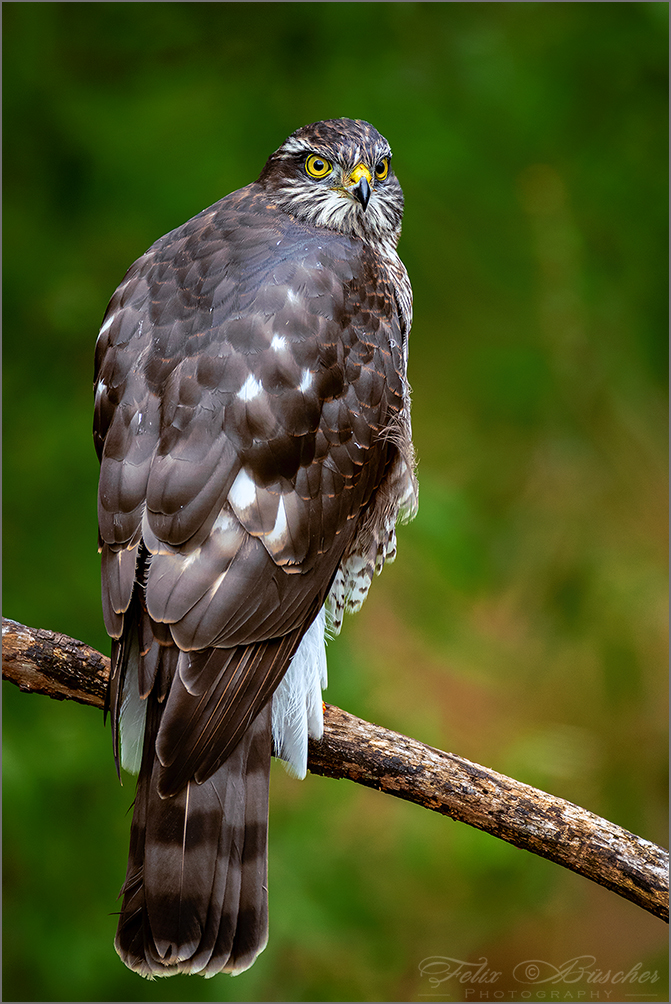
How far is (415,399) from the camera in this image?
15.4 ft

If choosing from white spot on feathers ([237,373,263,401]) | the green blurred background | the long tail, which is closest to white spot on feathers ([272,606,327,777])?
the long tail

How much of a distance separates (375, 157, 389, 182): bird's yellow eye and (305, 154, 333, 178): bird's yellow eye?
0.60ft

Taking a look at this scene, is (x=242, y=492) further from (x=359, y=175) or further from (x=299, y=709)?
(x=359, y=175)

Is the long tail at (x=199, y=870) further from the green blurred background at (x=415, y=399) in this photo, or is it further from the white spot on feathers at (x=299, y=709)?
the green blurred background at (x=415, y=399)

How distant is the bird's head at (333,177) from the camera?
2975mm

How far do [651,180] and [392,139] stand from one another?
3.84ft

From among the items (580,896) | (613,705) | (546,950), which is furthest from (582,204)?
(546,950)

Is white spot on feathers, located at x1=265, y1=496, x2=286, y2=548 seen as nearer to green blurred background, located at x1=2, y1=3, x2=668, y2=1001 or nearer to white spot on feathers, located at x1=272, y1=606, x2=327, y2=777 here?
white spot on feathers, located at x1=272, y1=606, x2=327, y2=777

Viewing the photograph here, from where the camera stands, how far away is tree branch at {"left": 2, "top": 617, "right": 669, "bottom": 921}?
2434mm

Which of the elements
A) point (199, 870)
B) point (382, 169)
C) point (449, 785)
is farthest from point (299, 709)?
point (382, 169)

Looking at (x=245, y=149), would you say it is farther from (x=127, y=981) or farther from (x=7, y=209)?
(x=127, y=981)

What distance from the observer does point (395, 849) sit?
4.11 m

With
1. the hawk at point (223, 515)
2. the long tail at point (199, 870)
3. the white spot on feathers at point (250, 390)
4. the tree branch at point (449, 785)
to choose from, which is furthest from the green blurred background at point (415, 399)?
the white spot on feathers at point (250, 390)

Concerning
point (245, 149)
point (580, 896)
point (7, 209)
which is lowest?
point (580, 896)
